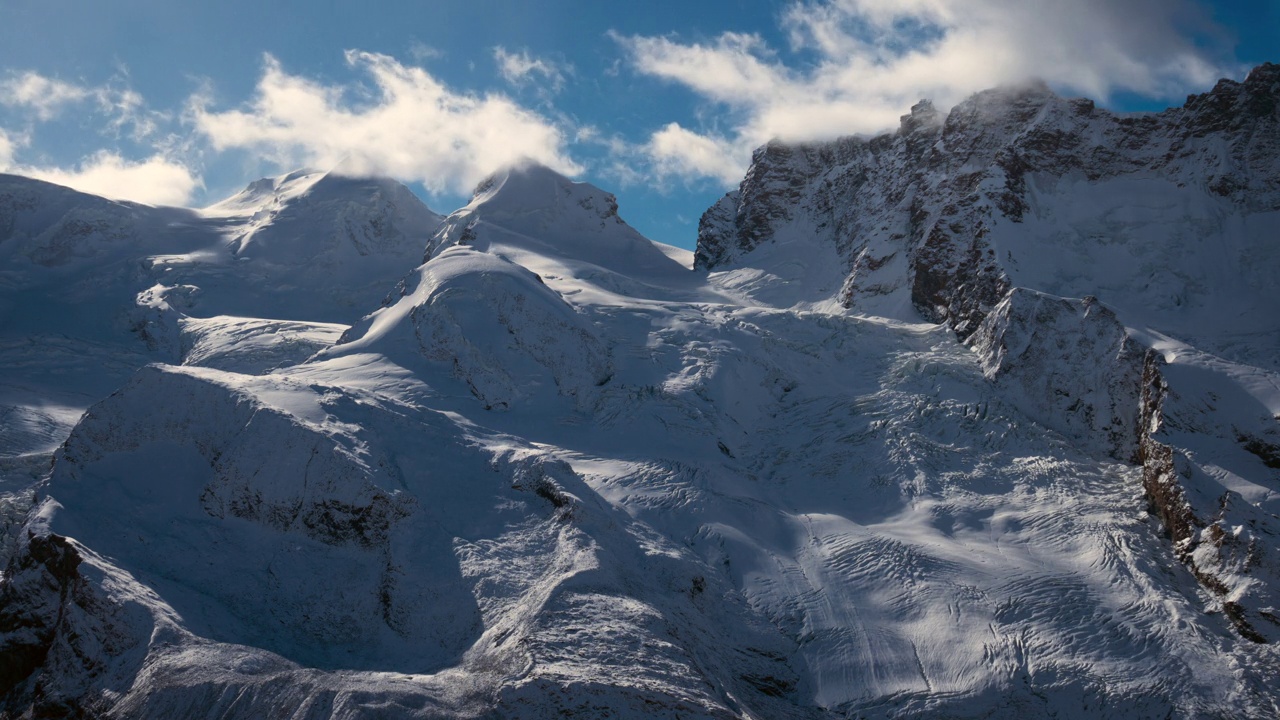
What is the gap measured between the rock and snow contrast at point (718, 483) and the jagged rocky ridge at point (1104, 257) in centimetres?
24

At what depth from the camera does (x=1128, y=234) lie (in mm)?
64250

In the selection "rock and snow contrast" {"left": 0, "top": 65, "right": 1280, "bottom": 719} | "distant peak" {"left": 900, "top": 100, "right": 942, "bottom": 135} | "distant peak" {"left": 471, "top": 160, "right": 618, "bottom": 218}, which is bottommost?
"rock and snow contrast" {"left": 0, "top": 65, "right": 1280, "bottom": 719}

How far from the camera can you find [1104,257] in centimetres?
6312

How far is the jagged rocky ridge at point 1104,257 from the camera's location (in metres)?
37.3

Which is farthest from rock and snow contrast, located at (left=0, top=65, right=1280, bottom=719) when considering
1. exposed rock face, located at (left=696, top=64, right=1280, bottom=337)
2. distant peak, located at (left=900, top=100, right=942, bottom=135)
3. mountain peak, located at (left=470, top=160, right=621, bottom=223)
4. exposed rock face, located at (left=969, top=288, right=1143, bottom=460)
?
mountain peak, located at (left=470, top=160, right=621, bottom=223)

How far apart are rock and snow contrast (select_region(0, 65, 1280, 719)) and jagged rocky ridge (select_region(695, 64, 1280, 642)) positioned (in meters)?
0.24

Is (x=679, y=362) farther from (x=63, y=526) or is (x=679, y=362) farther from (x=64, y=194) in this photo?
(x=64, y=194)

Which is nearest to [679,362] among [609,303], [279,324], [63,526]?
[609,303]

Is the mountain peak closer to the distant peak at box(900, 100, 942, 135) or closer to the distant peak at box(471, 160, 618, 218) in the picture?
the distant peak at box(471, 160, 618, 218)

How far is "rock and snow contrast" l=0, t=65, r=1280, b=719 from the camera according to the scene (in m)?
26.6

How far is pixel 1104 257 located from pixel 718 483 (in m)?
38.6

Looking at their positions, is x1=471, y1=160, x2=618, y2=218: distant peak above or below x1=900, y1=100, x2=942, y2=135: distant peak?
below

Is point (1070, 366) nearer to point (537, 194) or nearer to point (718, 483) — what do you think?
point (718, 483)

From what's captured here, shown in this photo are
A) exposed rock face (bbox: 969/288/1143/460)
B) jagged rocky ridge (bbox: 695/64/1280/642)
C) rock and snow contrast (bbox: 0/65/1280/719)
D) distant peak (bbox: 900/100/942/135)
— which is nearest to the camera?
rock and snow contrast (bbox: 0/65/1280/719)
